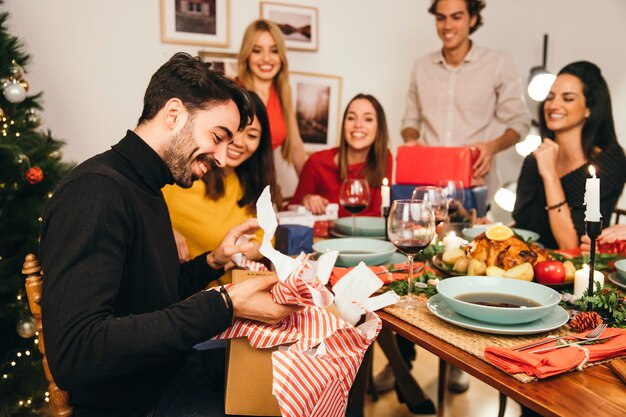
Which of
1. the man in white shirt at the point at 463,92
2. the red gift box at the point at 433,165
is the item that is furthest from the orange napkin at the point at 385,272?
the man in white shirt at the point at 463,92

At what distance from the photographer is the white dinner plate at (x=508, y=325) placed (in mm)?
1036

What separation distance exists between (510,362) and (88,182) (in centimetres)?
85

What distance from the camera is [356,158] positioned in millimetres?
2939

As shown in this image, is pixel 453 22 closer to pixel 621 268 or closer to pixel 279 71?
pixel 279 71

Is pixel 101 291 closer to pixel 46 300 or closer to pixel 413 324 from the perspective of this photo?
pixel 46 300

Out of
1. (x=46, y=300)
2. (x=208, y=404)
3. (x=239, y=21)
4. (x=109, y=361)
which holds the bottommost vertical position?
(x=208, y=404)

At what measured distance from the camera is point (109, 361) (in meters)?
0.94

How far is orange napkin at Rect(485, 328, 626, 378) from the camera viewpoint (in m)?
0.88

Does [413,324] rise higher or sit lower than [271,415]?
higher

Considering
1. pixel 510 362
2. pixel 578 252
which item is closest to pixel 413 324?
pixel 510 362

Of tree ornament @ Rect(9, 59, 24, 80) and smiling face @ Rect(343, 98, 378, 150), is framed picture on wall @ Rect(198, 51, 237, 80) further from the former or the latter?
tree ornament @ Rect(9, 59, 24, 80)

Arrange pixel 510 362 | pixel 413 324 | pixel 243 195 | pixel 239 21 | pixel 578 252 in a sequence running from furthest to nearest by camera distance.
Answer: pixel 239 21 < pixel 243 195 < pixel 578 252 < pixel 413 324 < pixel 510 362

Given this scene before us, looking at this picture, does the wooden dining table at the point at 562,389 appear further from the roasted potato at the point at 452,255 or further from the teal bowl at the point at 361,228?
the teal bowl at the point at 361,228

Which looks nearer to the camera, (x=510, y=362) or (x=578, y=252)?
(x=510, y=362)
